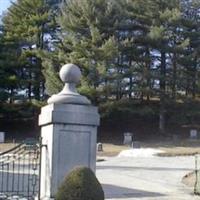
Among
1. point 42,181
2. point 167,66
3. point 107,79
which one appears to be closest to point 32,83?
point 107,79

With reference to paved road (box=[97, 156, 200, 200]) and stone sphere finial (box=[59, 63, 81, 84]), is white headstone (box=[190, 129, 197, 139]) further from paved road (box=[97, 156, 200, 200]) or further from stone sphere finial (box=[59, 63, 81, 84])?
stone sphere finial (box=[59, 63, 81, 84])

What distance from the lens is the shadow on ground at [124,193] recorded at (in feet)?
44.0

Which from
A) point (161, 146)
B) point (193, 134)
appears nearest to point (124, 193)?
point (161, 146)

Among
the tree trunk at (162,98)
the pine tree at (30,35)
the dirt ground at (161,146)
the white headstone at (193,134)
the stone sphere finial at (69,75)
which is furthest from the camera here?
the pine tree at (30,35)

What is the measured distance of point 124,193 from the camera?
46.3ft

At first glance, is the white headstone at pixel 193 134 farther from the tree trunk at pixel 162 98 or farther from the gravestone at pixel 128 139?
the gravestone at pixel 128 139

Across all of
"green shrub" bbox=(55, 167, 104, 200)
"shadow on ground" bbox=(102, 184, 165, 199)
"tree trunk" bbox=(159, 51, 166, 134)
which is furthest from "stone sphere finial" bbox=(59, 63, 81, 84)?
"tree trunk" bbox=(159, 51, 166, 134)

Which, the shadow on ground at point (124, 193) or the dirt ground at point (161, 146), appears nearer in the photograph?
the shadow on ground at point (124, 193)

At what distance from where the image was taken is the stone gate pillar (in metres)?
9.46

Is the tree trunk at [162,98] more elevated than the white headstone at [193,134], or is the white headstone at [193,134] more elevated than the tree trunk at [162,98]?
the tree trunk at [162,98]

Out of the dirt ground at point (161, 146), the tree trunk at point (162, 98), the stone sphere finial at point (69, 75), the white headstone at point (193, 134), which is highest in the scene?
the tree trunk at point (162, 98)

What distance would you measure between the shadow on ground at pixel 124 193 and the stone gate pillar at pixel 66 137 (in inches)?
150

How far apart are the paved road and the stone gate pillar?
361 cm

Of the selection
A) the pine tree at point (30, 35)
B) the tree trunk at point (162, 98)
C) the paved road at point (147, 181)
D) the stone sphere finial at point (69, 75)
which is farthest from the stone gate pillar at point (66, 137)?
the pine tree at point (30, 35)
